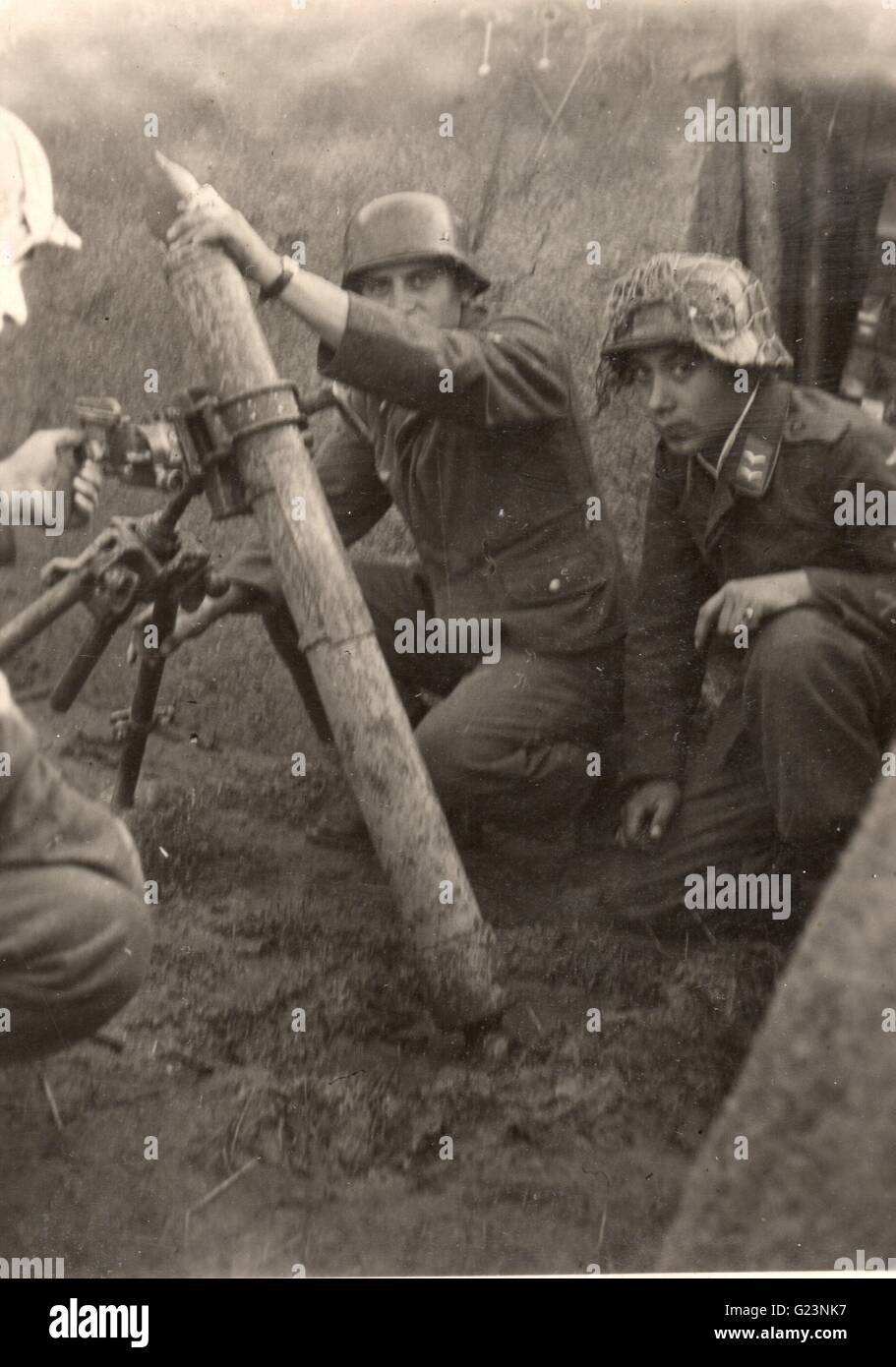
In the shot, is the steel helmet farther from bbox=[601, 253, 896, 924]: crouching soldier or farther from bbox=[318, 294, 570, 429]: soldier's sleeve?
bbox=[601, 253, 896, 924]: crouching soldier

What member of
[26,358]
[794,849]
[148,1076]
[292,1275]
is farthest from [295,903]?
[26,358]

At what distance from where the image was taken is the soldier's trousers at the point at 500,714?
5.80 metres

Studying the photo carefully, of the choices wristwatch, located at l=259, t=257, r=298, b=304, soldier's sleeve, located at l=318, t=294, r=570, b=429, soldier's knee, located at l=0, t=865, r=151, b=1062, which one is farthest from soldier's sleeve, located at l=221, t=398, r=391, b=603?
soldier's knee, located at l=0, t=865, r=151, b=1062

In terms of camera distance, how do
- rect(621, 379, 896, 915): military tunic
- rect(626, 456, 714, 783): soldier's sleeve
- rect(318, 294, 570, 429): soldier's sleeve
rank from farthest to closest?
rect(626, 456, 714, 783): soldier's sleeve, rect(621, 379, 896, 915): military tunic, rect(318, 294, 570, 429): soldier's sleeve

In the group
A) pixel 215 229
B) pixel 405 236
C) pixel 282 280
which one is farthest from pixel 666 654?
pixel 215 229

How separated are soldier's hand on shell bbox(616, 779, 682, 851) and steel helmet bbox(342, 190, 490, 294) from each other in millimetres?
1705

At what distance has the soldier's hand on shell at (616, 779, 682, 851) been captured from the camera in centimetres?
588

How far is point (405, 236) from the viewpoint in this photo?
5.87 meters

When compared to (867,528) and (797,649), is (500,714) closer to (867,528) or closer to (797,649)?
(797,649)

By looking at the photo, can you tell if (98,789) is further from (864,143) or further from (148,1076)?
(864,143)

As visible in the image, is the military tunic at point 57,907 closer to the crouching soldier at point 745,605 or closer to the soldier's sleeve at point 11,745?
the soldier's sleeve at point 11,745

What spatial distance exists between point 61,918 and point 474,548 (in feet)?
5.77

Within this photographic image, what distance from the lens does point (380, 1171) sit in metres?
5.83
